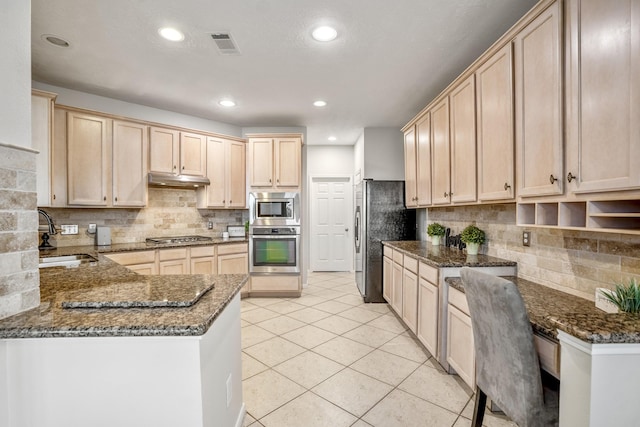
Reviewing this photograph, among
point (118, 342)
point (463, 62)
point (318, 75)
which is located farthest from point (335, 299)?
point (118, 342)

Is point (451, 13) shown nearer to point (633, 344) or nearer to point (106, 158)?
point (633, 344)

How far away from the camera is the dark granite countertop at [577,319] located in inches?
42.3

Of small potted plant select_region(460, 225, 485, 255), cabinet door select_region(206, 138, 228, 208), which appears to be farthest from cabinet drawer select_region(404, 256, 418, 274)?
cabinet door select_region(206, 138, 228, 208)

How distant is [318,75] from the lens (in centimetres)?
315

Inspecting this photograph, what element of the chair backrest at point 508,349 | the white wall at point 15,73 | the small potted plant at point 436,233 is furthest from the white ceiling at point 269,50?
the chair backrest at point 508,349

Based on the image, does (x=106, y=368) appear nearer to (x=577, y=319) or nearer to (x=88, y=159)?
(x=577, y=319)

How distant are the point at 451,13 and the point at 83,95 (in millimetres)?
3982

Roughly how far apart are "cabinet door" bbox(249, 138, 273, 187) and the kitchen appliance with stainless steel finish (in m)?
0.72

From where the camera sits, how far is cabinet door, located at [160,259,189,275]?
3.68 m

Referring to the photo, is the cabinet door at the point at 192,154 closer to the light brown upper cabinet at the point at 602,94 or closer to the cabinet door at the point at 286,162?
the cabinet door at the point at 286,162

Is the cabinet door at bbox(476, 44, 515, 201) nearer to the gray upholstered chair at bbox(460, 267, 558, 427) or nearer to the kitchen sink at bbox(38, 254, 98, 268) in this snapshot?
the gray upholstered chair at bbox(460, 267, 558, 427)

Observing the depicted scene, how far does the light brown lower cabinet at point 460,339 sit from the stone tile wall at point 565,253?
1.80 ft

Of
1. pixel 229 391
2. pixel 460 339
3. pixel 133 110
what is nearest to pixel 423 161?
pixel 460 339

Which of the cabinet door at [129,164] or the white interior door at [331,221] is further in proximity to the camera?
the white interior door at [331,221]
